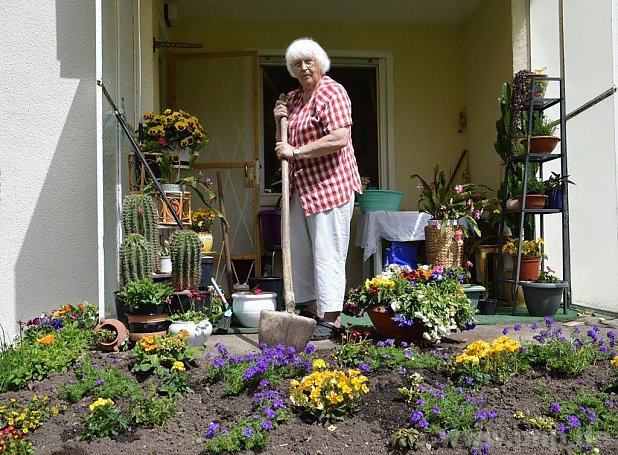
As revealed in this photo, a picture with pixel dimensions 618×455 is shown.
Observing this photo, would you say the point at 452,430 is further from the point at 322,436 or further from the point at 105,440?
the point at 105,440

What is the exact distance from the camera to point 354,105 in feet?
25.7

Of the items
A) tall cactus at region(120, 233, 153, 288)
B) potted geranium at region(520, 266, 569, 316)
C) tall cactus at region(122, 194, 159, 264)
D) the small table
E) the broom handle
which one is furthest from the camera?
the small table

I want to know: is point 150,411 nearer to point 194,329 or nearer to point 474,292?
point 194,329

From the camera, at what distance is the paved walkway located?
12.1ft

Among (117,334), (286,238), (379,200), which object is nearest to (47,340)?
(117,334)

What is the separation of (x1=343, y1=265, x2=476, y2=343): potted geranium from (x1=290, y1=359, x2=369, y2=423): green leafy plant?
88 centimetres

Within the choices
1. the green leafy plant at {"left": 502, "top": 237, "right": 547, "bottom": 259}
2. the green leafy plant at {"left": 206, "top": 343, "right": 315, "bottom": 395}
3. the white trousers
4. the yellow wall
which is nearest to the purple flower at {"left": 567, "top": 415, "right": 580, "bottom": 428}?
the green leafy plant at {"left": 206, "top": 343, "right": 315, "bottom": 395}

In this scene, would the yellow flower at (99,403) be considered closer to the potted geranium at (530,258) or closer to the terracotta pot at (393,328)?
the terracotta pot at (393,328)

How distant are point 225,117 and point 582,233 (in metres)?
3.78

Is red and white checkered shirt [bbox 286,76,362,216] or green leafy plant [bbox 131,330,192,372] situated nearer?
green leafy plant [bbox 131,330,192,372]

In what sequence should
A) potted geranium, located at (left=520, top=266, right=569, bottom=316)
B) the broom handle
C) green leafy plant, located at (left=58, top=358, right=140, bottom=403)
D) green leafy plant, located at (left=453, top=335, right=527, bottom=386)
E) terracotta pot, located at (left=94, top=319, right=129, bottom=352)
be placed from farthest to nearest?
potted geranium, located at (left=520, top=266, right=569, bottom=316), the broom handle, terracotta pot, located at (left=94, top=319, right=129, bottom=352), green leafy plant, located at (left=453, top=335, right=527, bottom=386), green leafy plant, located at (left=58, top=358, right=140, bottom=403)

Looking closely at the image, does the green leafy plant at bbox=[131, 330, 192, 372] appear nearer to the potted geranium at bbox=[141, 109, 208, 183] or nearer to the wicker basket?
the potted geranium at bbox=[141, 109, 208, 183]

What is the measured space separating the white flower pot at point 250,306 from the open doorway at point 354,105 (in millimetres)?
2907

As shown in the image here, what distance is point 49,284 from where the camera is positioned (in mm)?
4465
